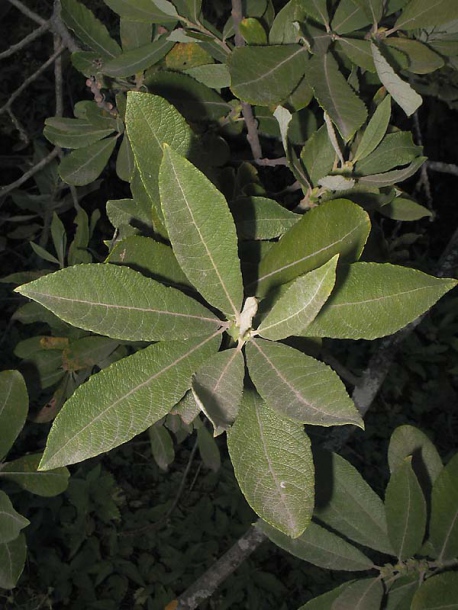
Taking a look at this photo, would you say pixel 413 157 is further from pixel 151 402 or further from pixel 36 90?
pixel 36 90

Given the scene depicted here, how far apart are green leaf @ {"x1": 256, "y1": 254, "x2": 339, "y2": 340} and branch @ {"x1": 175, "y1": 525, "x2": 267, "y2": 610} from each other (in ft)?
2.87

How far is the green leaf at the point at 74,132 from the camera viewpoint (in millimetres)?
1622

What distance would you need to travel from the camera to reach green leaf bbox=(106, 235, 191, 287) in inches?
35.8

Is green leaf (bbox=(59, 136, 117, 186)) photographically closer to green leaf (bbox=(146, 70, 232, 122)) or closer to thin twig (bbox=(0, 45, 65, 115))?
green leaf (bbox=(146, 70, 232, 122))

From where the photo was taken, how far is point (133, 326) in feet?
2.82

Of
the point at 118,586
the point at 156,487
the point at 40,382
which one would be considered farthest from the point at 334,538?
the point at 156,487

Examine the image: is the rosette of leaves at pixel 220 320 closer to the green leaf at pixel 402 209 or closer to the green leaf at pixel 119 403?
the green leaf at pixel 119 403

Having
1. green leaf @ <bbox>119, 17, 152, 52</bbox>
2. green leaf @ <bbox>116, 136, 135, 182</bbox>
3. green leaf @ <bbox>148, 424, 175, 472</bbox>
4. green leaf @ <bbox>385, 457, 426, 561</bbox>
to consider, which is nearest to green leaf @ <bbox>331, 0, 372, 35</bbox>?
green leaf @ <bbox>119, 17, 152, 52</bbox>

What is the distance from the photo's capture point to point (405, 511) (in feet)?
4.36

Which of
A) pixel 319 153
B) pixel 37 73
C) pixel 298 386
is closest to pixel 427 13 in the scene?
pixel 319 153

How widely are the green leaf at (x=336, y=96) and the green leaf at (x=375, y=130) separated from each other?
1.3 inches

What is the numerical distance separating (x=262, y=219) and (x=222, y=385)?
0.35 meters

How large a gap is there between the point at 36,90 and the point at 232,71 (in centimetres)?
348

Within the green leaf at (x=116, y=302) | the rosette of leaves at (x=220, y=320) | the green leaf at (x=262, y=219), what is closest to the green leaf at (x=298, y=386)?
the rosette of leaves at (x=220, y=320)
